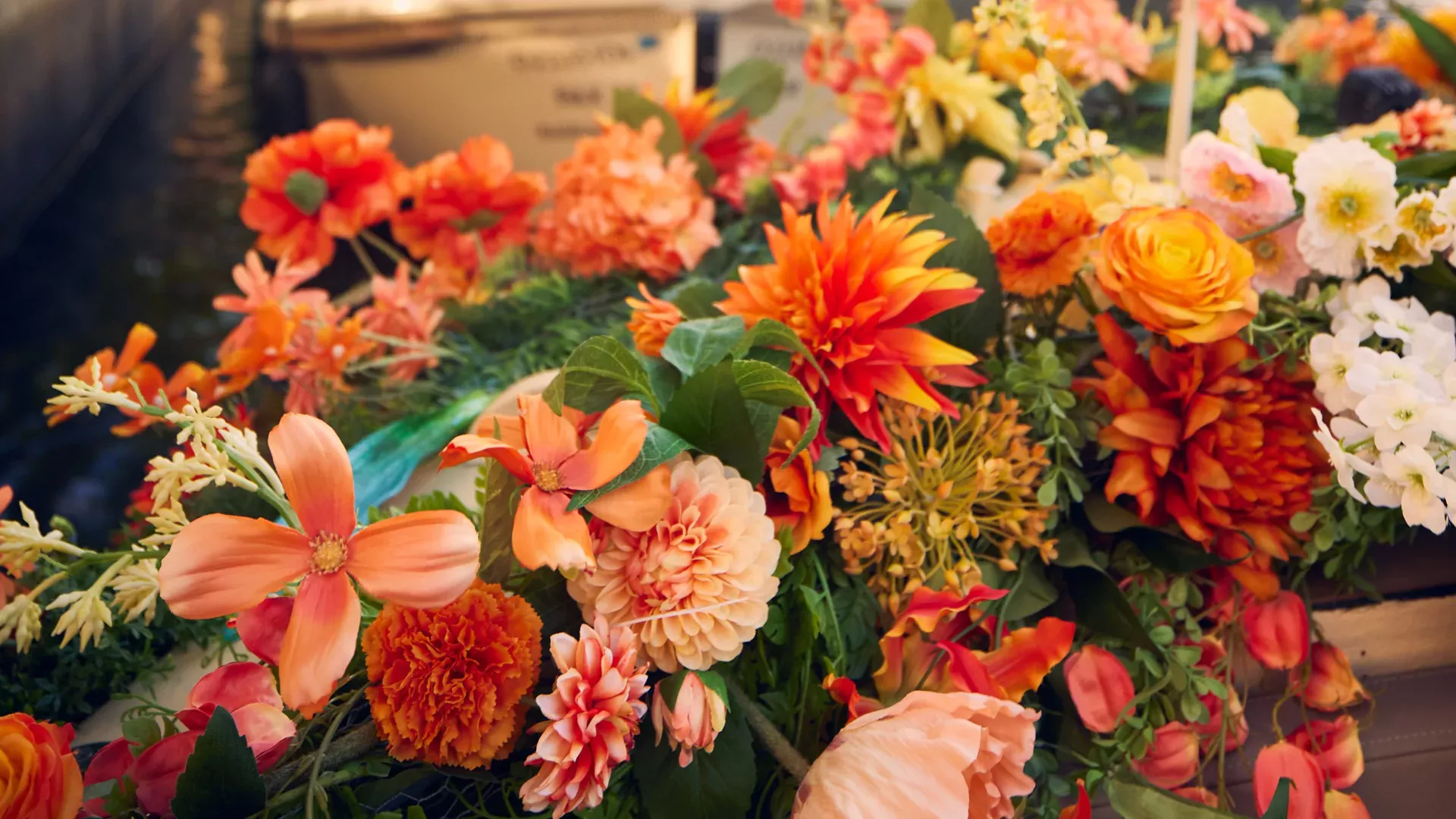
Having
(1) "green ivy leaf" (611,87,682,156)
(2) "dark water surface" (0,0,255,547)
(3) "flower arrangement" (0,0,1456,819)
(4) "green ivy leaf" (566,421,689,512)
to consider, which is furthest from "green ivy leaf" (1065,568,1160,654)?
(2) "dark water surface" (0,0,255,547)

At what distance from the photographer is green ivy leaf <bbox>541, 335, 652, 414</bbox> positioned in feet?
1.14

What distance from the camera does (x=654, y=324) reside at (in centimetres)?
41

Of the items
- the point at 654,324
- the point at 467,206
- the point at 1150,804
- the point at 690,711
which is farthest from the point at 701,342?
the point at 467,206

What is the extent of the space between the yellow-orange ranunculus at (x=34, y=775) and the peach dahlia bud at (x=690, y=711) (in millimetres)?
190

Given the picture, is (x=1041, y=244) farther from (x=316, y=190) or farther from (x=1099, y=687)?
(x=316, y=190)

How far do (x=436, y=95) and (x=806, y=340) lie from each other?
816mm

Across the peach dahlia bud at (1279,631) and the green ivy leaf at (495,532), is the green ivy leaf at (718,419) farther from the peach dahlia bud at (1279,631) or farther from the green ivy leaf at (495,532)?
the peach dahlia bud at (1279,631)

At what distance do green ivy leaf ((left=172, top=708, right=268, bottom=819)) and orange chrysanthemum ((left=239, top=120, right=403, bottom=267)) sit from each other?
423 millimetres

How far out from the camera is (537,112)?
1072 millimetres

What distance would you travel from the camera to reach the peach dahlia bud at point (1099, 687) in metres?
0.40

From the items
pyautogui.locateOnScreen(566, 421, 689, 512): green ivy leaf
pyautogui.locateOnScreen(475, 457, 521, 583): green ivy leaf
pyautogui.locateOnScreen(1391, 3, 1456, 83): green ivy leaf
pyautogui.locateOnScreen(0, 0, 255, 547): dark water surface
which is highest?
pyautogui.locateOnScreen(1391, 3, 1456, 83): green ivy leaf

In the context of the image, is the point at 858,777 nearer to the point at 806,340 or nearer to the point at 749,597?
the point at 749,597

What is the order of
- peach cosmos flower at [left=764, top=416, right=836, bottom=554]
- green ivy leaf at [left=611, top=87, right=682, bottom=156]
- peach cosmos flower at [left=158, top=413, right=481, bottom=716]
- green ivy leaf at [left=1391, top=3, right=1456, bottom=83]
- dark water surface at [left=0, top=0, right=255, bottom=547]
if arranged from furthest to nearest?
dark water surface at [left=0, top=0, right=255, bottom=547] < green ivy leaf at [left=611, top=87, right=682, bottom=156] < green ivy leaf at [left=1391, top=3, right=1456, bottom=83] < peach cosmos flower at [left=764, top=416, right=836, bottom=554] < peach cosmos flower at [left=158, top=413, right=481, bottom=716]

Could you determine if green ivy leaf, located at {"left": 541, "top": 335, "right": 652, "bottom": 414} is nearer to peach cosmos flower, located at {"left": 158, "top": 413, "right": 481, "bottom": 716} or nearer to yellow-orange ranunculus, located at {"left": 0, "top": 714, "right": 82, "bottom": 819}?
peach cosmos flower, located at {"left": 158, "top": 413, "right": 481, "bottom": 716}
